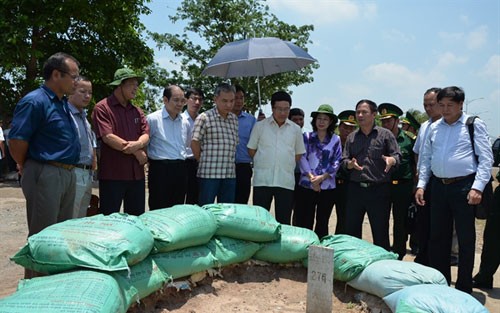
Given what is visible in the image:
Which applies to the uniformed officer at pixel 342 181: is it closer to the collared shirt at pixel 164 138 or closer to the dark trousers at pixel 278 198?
the dark trousers at pixel 278 198

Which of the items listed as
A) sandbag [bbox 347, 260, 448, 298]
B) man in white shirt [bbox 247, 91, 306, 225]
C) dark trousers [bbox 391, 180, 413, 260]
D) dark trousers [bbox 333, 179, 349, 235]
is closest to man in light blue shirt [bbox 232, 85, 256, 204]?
man in white shirt [bbox 247, 91, 306, 225]

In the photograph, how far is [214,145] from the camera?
14.6ft

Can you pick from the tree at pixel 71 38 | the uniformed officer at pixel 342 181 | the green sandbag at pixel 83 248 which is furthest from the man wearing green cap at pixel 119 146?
the tree at pixel 71 38

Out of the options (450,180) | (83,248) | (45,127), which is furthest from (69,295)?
(450,180)

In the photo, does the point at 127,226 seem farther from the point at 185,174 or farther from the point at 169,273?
the point at 185,174

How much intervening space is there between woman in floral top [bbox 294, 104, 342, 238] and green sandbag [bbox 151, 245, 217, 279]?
5.47 feet

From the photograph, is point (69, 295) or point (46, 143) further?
point (46, 143)

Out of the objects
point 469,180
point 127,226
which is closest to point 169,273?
point 127,226

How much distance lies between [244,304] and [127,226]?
3.94 ft

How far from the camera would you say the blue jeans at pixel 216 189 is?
4.46m

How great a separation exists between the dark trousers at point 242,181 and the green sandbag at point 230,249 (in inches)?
49.3

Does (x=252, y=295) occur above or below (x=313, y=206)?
below

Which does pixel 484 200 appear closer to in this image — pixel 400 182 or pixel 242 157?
pixel 400 182

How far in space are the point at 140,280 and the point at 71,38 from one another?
11.8m
